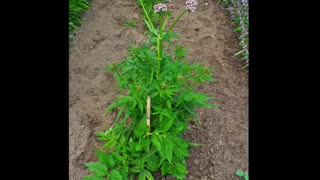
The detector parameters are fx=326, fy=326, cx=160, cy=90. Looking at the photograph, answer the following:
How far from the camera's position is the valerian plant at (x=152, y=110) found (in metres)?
2.07

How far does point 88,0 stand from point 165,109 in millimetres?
3165

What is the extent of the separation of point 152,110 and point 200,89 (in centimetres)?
115

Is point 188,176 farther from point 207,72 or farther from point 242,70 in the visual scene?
point 242,70

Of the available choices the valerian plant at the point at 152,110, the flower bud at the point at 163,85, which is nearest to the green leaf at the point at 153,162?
the valerian plant at the point at 152,110

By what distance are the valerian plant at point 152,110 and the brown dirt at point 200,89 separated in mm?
393

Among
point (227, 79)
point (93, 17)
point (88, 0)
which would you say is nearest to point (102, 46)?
point (93, 17)

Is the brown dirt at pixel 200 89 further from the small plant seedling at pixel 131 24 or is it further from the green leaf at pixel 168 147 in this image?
the green leaf at pixel 168 147

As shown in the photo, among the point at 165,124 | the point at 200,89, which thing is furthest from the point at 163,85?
the point at 200,89

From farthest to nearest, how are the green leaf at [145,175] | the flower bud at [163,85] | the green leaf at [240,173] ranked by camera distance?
the green leaf at [240,173]
the green leaf at [145,175]
the flower bud at [163,85]

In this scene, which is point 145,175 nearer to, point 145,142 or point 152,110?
point 145,142

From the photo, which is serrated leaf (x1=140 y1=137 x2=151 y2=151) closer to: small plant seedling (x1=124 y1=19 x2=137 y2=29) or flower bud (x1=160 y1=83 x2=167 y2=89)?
→ flower bud (x1=160 y1=83 x2=167 y2=89)

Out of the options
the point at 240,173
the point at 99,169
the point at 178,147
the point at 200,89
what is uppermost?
the point at 200,89

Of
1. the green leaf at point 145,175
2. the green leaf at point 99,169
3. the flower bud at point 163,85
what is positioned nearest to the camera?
the flower bud at point 163,85

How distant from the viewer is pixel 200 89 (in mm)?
3316
